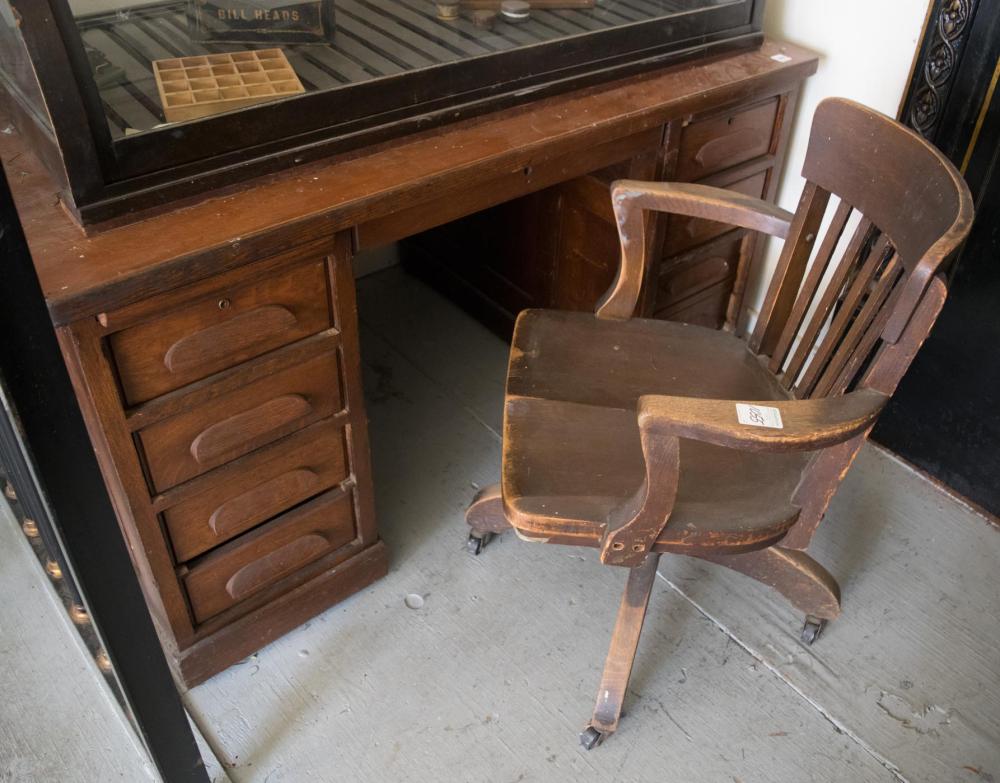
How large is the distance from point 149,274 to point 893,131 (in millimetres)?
1014

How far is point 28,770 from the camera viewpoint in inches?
54.5

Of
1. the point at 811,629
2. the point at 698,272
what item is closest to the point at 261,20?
the point at 698,272

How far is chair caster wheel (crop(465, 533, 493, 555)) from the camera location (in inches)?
67.9

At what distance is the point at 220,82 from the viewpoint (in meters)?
1.22

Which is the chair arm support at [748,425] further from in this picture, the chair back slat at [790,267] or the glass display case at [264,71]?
the glass display case at [264,71]

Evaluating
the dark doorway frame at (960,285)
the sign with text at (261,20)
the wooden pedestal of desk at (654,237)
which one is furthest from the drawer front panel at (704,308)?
the sign with text at (261,20)

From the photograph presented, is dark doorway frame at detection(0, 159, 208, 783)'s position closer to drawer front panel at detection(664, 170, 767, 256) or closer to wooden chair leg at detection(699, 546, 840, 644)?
wooden chair leg at detection(699, 546, 840, 644)

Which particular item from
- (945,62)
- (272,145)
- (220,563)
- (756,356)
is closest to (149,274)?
(272,145)

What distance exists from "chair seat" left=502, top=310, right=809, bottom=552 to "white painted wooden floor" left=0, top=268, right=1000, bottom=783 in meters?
0.41

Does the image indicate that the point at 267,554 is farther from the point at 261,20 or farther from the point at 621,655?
the point at 261,20

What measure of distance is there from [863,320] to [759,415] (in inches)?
14.1

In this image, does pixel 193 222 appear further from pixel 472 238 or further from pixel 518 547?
pixel 472 238

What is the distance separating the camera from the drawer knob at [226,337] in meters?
1.15

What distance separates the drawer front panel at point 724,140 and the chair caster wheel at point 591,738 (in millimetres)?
985
